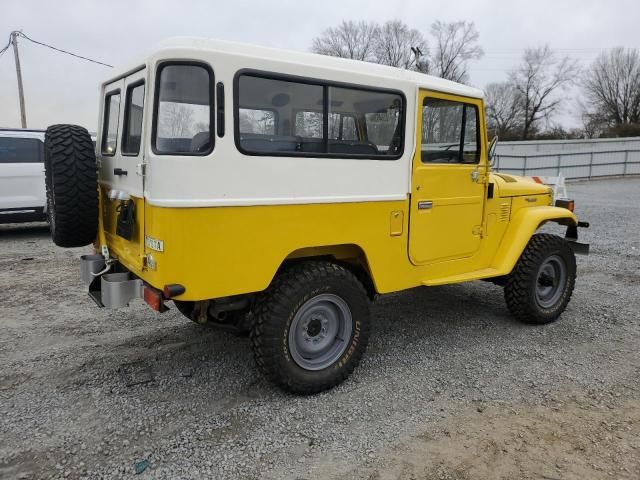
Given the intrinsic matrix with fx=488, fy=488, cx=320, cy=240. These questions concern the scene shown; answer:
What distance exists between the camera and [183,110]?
9.91 feet

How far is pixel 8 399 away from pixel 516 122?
53708 mm

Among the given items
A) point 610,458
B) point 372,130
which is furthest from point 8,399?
point 610,458

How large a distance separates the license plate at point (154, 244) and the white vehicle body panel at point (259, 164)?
23 cm

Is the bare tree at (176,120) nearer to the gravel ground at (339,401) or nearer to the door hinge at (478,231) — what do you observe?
the gravel ground at (339,401)

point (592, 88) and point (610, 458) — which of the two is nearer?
point (610, 458)

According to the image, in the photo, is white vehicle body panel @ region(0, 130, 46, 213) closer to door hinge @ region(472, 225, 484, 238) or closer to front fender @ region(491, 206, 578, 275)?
door hinge @ region(472, 225, 484, 238)

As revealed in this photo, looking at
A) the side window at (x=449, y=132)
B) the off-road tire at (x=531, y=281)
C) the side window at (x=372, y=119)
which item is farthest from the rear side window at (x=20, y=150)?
the off-road tire at (x=531, y=281)

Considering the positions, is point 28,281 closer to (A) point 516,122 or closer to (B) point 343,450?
(B) point 343,450

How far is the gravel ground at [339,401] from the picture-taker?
2.80m

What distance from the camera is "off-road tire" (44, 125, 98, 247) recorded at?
10.9 ft

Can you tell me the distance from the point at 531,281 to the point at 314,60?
298 centimetres

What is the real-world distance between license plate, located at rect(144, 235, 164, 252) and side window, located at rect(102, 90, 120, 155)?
1.12m

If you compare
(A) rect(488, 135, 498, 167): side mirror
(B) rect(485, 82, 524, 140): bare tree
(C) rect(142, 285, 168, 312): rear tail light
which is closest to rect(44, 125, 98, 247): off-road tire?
(C) rect(142, 285, 168, 312): rear tail light

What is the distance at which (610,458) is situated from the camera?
2.84 metres
